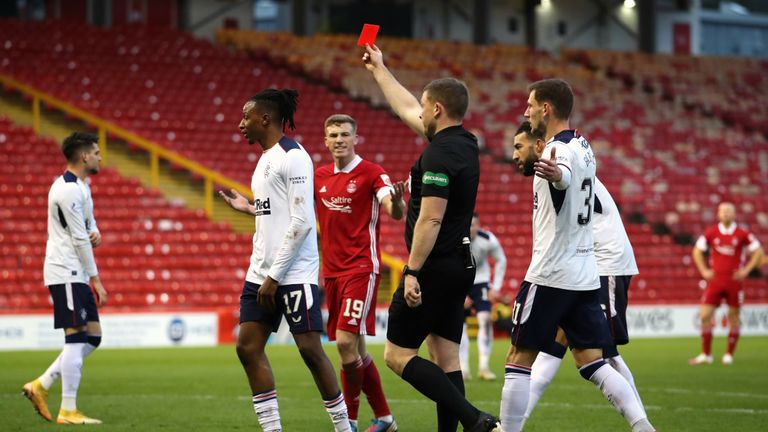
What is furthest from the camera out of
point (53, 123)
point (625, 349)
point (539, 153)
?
point (53, 123)

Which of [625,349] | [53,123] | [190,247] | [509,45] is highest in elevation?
[509,45]

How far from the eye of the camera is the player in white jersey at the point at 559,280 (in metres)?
7.36

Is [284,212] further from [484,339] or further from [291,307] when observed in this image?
[484,339]

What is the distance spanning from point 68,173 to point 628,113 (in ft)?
94.1

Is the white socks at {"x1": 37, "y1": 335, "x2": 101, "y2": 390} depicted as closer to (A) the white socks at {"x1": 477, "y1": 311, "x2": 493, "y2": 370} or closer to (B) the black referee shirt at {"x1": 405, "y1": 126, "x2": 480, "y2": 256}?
(B) the black referee shirt at {"x1": 405, "y1": 126, "x2": 480, "y2": 256}

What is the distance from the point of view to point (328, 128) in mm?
9594

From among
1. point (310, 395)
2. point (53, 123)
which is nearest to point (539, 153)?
point (310, 395)

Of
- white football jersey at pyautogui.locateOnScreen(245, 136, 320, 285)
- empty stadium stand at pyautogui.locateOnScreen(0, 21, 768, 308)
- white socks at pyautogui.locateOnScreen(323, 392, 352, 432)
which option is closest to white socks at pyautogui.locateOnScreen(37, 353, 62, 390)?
white football jersey at pyautogui.locateOnScreen(245, 136, 320, 285)

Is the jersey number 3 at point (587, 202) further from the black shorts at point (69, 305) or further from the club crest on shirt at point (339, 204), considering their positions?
the black shorts at point (69, 305)

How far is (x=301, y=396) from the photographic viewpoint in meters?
Answer: 12.6

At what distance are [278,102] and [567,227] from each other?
215cm

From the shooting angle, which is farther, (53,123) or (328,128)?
(53,123)

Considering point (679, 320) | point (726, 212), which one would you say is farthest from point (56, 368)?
point (679, 320)

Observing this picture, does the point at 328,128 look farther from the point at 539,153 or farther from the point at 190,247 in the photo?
the point at 190,247
